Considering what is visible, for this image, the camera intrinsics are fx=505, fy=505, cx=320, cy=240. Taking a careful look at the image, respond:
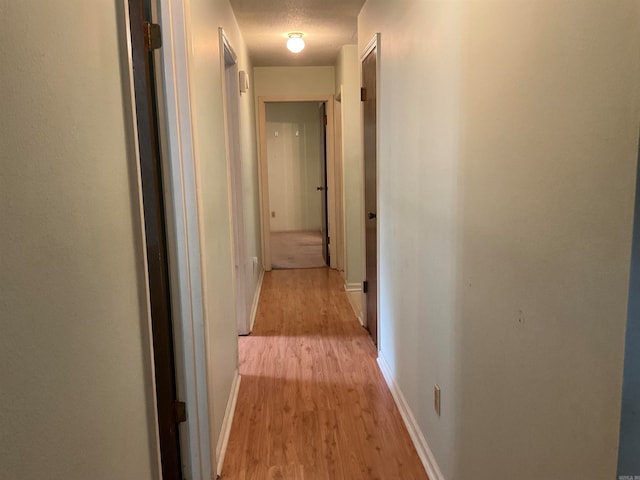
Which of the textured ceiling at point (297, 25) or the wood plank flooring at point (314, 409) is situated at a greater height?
the textured ceiling at point (297, 25)

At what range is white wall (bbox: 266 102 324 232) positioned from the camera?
8.63 meters

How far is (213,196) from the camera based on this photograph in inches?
91.0

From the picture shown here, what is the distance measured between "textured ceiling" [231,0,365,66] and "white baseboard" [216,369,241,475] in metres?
2.38

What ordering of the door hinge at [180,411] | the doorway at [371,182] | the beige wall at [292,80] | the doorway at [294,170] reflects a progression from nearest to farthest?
the door hinge at [180,411] → the doorway at [371,182] → the beige wall at [292,80] → the doorway at [294,170]

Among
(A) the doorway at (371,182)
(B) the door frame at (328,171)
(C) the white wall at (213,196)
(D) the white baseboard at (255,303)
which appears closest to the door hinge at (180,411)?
(C) the white wall at (213,196)

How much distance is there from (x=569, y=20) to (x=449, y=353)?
1175mm

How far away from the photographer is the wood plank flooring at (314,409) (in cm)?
220

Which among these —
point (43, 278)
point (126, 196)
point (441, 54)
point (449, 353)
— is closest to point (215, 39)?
point (441, 54)

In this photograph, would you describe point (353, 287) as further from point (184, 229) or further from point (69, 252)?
point (69, 252)

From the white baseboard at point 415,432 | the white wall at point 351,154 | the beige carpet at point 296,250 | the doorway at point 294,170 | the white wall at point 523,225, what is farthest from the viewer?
the doorway at point 294,170

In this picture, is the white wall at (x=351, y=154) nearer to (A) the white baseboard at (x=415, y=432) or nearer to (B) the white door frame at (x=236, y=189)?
(B) the white door frame at (x=236, y=189)

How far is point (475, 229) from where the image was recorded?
1520mm

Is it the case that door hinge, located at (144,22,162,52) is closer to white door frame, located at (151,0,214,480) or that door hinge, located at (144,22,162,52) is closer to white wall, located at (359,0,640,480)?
white door frame, located at (151,0,214,480)

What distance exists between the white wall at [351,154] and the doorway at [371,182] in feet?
3.12
